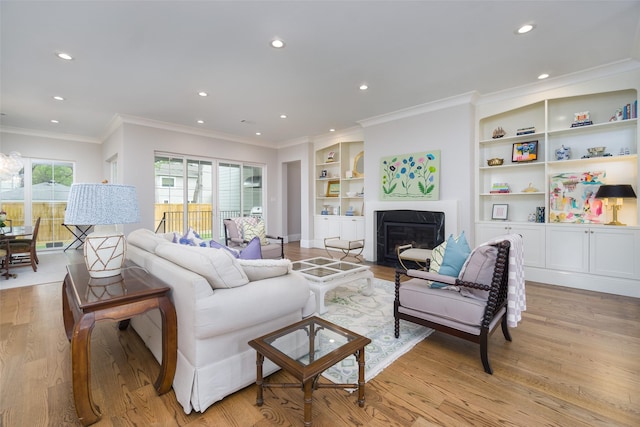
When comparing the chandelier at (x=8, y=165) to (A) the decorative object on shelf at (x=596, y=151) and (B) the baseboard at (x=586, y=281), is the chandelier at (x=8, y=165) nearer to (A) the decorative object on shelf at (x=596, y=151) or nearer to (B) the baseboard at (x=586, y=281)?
(B) the baseboard at (x=586, y=281)

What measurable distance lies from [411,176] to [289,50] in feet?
9.79

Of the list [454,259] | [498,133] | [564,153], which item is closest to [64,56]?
[454,259]

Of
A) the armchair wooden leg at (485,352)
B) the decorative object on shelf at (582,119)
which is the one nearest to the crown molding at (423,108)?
the decorative object on shelf at (582,119)

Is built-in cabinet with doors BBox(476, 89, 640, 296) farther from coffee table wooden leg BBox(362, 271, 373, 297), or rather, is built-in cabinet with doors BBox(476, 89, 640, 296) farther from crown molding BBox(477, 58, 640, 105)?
coffee table wooden leg BBox(362, 271, 373, 297)

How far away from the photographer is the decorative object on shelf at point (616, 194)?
331 cm

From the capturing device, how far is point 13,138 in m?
6.15

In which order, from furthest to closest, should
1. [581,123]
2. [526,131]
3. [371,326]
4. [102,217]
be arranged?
[526,131], [581,123], [371,326], [102,217]

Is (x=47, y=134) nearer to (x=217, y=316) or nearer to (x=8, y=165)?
(x=8, y=165)

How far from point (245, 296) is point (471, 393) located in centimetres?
150

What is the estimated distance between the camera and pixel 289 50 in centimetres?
308

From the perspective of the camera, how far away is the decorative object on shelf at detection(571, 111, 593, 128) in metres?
3.81

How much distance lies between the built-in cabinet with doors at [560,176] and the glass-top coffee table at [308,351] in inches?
149

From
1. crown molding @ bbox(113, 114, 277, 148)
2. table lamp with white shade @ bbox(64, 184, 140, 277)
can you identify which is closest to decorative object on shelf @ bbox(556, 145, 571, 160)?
table lamp with white shade @ bbox(64, 184, 140, 277)

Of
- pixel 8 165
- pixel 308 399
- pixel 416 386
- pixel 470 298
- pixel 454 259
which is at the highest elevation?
pixel 8 165
